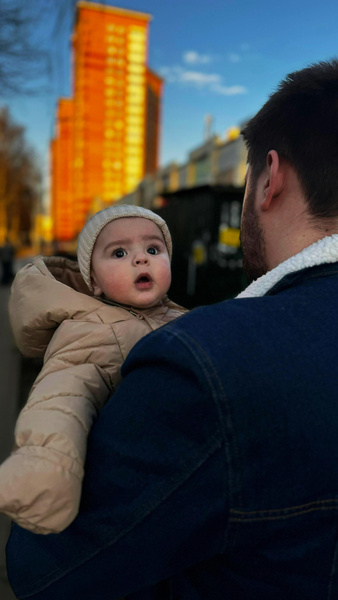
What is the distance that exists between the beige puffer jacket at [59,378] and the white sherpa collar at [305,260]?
49 centimetres

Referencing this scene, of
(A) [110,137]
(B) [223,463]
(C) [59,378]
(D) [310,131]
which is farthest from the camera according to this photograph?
(A) [110,137]

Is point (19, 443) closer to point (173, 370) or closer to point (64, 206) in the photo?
point (173, 370)

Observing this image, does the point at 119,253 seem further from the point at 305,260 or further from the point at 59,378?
the point at 305,260

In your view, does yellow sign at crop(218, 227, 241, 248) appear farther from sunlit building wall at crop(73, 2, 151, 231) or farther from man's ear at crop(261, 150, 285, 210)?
sunlit building wall at crop(73, 2, 151, 231)

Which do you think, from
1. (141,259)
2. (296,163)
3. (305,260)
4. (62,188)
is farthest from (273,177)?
(62,188)

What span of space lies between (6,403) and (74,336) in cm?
458

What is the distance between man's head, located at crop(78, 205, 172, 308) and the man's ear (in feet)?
1.82

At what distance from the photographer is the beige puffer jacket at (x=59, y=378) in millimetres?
989

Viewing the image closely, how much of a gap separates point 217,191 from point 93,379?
29.3 feet

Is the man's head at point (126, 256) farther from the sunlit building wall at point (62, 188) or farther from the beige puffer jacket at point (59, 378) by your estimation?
the sunlit building wall at point (62, 188)

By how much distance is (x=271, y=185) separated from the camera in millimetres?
1220

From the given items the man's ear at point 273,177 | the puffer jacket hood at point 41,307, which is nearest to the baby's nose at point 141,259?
the puffer jacket hood at point 41,307

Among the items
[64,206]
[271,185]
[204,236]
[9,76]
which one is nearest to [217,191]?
[204,236]

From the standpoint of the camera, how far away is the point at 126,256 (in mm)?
1690
